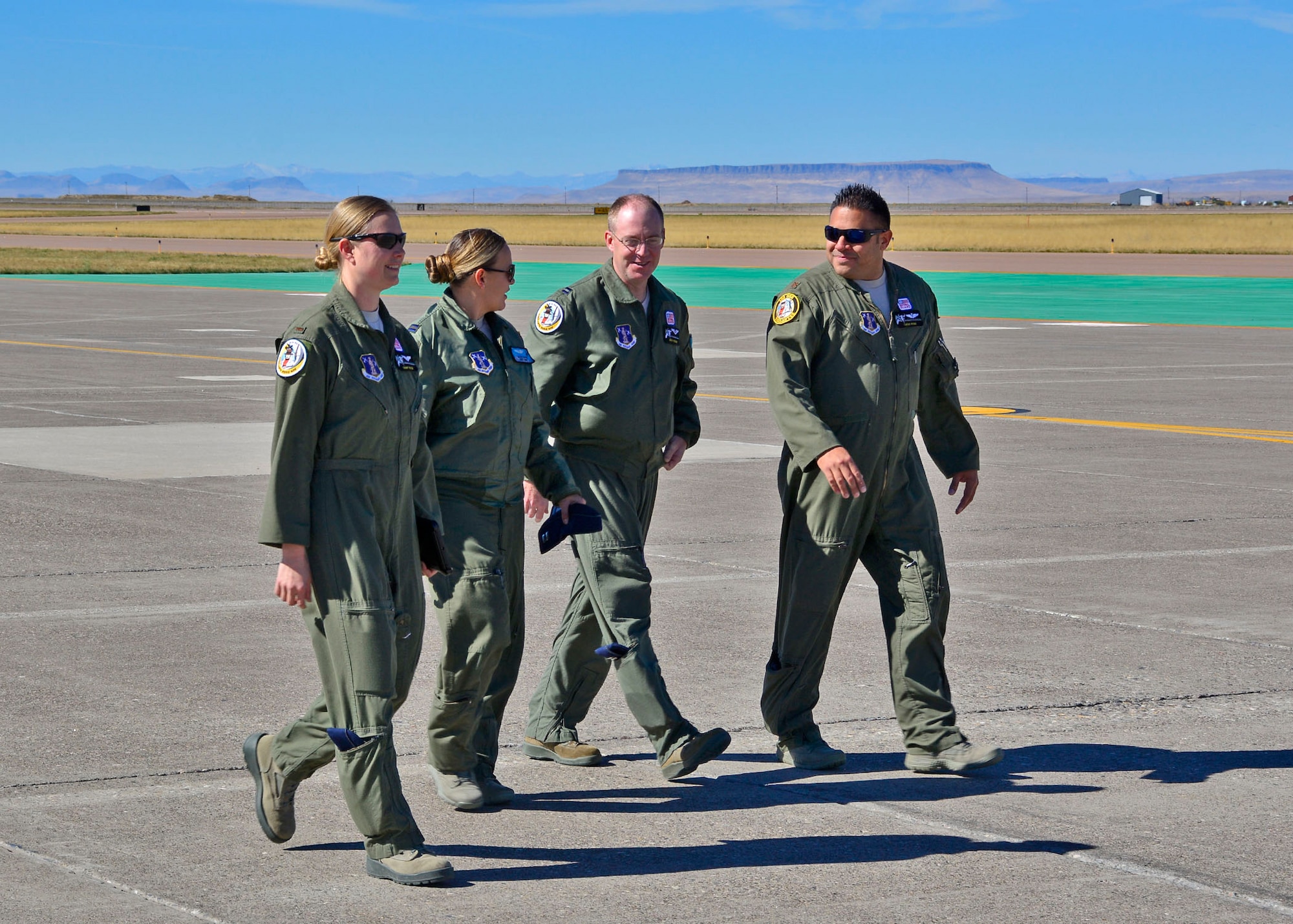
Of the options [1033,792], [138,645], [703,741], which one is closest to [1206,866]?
[1033,792]

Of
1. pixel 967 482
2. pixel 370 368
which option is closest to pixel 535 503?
pixel 370 368

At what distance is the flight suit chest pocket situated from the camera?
489 centimetres

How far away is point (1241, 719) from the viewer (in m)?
6.90

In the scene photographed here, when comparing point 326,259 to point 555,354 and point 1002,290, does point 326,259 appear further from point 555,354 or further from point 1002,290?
point 1002,290

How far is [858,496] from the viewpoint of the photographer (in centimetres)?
626

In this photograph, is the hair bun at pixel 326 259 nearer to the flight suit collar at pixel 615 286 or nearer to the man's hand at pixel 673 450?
the flight suit collar at pixel 615 286

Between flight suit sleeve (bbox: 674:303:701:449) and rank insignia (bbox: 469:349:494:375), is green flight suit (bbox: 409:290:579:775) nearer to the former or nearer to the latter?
rank insignia (bbox: 469:349:494:375)

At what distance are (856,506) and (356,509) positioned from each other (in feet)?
6.95

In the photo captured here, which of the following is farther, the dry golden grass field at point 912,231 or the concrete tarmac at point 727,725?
the dry golden grass field at point 912,231

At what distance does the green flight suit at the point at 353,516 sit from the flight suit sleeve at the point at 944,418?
7.76ft

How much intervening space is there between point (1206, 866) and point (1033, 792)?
890mm

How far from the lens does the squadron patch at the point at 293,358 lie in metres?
4.78

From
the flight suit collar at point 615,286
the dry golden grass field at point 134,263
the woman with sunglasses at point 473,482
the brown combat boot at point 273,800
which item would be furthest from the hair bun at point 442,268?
the dry golden grass field at point 134,263

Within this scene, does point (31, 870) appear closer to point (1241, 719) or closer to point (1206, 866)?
point (1206, 866)
